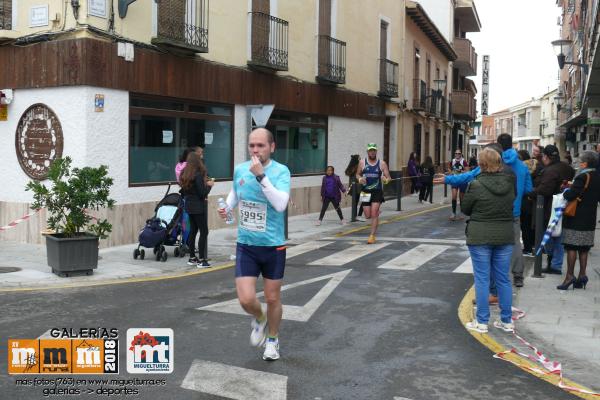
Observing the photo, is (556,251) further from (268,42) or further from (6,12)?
(6,12)

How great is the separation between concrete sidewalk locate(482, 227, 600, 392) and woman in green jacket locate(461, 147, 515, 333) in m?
0.26

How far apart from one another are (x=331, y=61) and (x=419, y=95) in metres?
10.0

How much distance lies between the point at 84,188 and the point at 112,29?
3.94 meters

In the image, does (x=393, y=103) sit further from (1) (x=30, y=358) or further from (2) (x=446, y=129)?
(1) (x=30, y=358)

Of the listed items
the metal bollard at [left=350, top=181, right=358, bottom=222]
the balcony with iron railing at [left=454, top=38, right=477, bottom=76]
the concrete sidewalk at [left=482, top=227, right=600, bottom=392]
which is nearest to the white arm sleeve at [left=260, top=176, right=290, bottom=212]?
the concrete sidewalk at [left=482, top=227, right=600, bottom=392]

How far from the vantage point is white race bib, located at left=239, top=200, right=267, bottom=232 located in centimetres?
509

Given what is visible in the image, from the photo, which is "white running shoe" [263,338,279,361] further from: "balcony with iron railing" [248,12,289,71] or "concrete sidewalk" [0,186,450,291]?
"balcony with iron railing" [248,12,289,71]

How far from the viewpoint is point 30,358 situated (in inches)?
195

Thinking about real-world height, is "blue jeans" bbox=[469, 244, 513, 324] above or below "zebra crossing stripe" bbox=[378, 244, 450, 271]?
above

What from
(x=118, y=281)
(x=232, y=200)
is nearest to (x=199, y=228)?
(x=118, y=281)

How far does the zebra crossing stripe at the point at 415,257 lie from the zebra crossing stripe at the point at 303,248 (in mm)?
1688

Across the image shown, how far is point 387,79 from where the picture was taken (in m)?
24.3

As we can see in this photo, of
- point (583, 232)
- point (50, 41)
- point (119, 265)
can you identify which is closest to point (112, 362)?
point (119, 265)

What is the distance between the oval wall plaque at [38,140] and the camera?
11.8 meters
